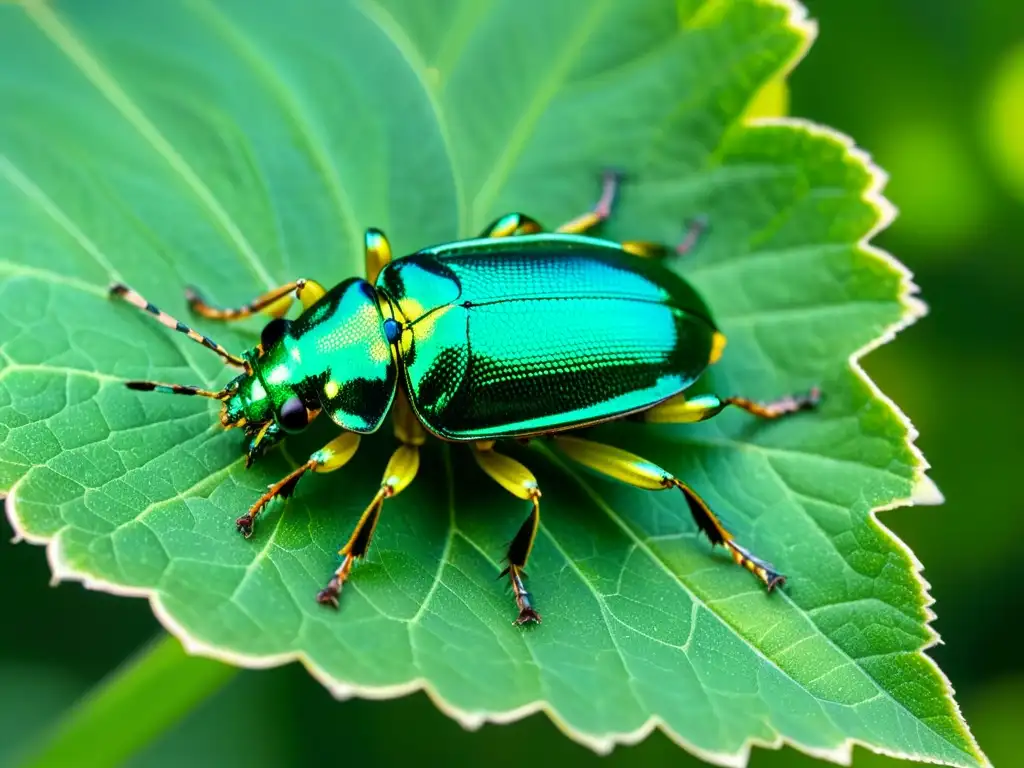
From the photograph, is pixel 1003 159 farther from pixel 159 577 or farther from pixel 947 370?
pixel 159 577

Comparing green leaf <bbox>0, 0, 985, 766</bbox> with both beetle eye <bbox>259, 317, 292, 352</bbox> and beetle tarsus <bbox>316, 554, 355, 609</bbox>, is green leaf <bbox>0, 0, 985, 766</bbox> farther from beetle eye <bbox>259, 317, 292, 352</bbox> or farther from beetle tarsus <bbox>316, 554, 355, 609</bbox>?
beetle eye <bbox>259, 317, 292, 352</bbox>

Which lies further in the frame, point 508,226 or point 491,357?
point 508,226

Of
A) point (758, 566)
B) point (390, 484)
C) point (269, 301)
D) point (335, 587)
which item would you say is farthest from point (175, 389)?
point (758, 566)

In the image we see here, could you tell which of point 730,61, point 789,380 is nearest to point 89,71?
point 730,61

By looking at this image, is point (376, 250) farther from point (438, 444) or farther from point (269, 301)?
point (438, 444)

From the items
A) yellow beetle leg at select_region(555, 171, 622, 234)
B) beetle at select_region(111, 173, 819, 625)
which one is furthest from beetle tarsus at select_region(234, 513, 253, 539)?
yellow beetle leg at select_region(555, 171, 622, 234)

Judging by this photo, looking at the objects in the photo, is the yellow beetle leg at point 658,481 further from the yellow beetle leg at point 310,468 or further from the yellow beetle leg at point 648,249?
the yellow beetle leg at point 648,249

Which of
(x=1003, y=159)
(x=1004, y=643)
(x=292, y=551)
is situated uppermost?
(x=292, y=551)
